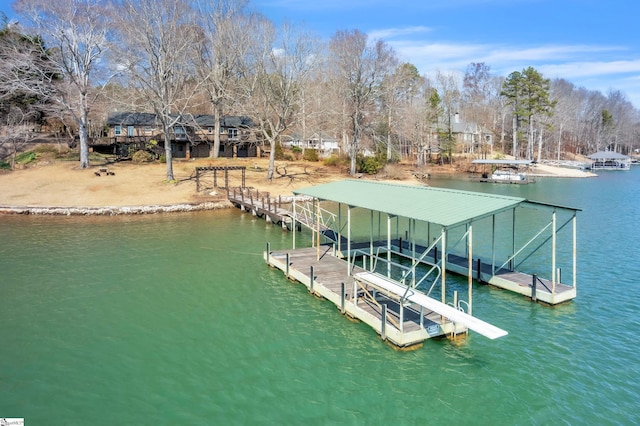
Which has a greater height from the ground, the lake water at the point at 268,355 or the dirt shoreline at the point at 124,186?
the dirt shoreline at the point at 124,186

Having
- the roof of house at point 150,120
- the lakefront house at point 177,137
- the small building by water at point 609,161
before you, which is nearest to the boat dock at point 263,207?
the lakefront house at point 177,137

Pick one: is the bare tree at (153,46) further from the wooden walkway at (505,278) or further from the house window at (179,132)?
the wooden walkway at (505,278)

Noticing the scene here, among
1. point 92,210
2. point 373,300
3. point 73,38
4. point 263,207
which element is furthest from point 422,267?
point 73,38

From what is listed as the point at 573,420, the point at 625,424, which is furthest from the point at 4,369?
the point at 625,424

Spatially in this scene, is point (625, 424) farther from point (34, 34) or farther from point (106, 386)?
point (34, 34)

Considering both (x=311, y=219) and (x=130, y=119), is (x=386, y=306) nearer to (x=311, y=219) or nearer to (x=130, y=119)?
(x=311, y=219)

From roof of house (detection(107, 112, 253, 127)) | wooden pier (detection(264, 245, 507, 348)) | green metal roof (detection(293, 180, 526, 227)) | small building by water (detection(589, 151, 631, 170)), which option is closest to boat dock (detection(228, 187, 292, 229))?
green metal roof (detection(293, 180, 526, 227))
